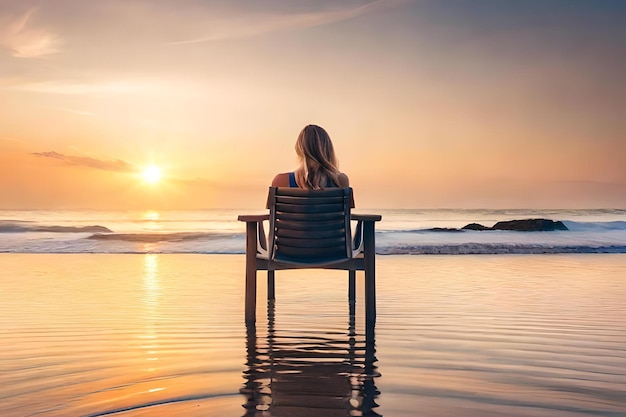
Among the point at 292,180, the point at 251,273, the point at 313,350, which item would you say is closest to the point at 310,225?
the point at 292,180

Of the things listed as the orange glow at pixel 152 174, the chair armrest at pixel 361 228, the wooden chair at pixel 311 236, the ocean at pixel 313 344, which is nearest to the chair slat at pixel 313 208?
the wooden chair at pixel 311 236

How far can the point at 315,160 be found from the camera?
426 centimetres

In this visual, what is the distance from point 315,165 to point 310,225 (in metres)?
0.38

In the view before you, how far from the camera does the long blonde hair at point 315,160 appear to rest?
4.23 meters

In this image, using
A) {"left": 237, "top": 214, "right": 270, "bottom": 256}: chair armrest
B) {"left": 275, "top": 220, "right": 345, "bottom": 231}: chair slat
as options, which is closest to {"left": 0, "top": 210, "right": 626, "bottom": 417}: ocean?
{"left": 237, "top": 214, "right": 270, "bottom": 256}: chair armrest

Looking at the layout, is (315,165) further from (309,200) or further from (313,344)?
(313,344)

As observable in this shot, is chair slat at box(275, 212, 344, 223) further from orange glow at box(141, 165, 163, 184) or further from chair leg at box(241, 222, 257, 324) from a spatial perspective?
orange glow at box(141, 165, 163, 184)

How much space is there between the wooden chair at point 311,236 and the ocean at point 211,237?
760 centimetres

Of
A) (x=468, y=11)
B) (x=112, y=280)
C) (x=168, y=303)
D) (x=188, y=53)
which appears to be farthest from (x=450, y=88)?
(x=168, y=303)

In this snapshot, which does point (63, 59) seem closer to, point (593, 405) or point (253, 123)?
point (253, 123)

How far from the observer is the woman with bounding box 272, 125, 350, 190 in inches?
167

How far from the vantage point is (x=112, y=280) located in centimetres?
677

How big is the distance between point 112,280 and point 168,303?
210 centimetres

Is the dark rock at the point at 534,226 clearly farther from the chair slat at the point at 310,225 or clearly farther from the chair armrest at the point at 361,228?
the chair slat at the point at 310,225
